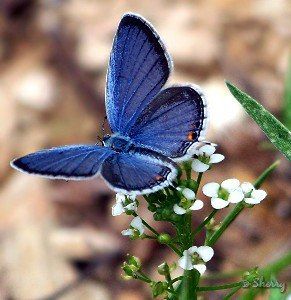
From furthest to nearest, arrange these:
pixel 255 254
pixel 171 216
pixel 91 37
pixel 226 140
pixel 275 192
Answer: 1. pixel 91 37
2. pixel 226 140
3. pixel 275 192
4. pixel 255 254
5. pixel 171 216

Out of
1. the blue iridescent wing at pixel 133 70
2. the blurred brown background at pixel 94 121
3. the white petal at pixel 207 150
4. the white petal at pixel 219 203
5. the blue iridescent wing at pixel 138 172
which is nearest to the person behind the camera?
the blue iridescent wing at pixel 138 172

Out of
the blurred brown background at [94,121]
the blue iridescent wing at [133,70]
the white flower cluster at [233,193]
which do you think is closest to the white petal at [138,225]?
the white flower cluster at [233,193]

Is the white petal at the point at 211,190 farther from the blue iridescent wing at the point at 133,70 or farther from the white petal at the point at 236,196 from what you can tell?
the blue iridescent wing at the point at 133,70

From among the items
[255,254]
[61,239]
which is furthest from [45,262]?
[255,254]

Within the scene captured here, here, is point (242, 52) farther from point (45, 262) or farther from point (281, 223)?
point (45, 262)

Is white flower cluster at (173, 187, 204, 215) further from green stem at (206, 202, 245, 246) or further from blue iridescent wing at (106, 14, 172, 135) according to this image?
blue iridescent wing at (106, 14, 172, 135)

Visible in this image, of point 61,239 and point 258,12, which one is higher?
point 258,12
